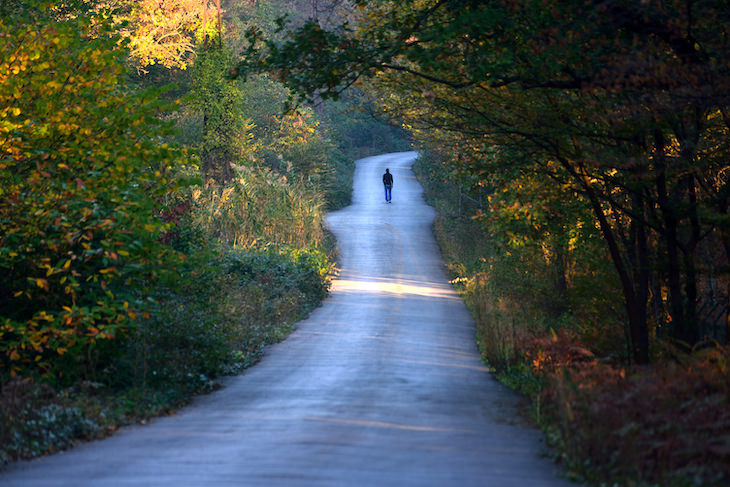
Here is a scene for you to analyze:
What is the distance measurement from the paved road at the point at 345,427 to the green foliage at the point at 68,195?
1.83 m

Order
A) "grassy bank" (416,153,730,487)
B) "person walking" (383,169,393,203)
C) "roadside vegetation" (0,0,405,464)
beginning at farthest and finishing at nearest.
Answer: "person walking" (383,169,393,203)
"roadside vegetation" (0,0,405,464)
"grassy bank" (416,153,730,487)

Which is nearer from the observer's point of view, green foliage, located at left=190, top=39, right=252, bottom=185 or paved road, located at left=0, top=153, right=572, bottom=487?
paved road, located at left=0, top=153, right=572, bottom=487

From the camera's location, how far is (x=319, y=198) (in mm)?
31859

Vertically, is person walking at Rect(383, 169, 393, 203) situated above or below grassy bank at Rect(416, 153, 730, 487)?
above

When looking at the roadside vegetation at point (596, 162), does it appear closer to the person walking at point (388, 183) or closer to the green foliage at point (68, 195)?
the green foliage at point (68, 195)

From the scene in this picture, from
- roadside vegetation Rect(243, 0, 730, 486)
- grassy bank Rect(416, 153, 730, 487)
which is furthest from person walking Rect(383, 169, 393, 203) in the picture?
roadside vegetation Rect(243, 0, 730, 486)

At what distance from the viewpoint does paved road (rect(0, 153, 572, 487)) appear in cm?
700

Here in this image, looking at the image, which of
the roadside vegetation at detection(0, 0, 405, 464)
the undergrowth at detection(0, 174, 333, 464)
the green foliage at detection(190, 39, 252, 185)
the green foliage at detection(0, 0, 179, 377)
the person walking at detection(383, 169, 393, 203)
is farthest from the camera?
the person walking at detection(383, 169, 393, 203)

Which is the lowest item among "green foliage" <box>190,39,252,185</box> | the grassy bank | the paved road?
the paved road

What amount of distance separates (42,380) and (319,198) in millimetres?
22065

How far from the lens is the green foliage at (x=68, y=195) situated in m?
9.85

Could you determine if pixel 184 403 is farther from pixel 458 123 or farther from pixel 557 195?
pixel 557 195

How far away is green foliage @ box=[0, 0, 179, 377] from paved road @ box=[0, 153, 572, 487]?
1.83 metres

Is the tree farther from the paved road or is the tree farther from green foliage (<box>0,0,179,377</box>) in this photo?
the paved road
